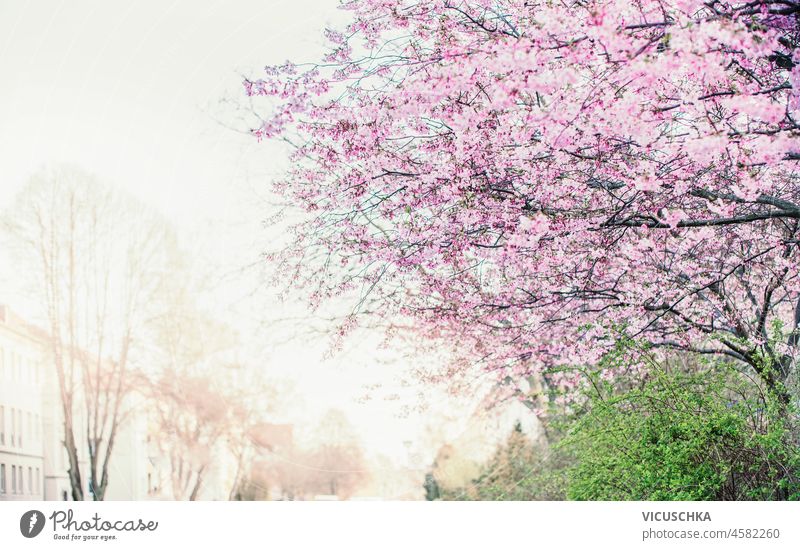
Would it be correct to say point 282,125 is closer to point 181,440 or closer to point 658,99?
point 658,99

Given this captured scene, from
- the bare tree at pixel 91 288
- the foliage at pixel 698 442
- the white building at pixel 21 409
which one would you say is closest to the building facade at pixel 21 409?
the white building at pixel 21 409

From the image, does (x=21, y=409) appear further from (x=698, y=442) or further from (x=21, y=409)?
→ (x=698, y=442)

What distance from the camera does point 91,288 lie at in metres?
5.20

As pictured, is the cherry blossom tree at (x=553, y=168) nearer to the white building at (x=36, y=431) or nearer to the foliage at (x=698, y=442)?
the foliage at (x=698, y=442)

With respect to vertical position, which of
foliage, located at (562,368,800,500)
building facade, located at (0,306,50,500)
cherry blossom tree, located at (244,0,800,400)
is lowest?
foliage, located at (562,368,800,500)

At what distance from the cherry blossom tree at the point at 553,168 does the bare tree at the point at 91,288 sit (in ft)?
2.90

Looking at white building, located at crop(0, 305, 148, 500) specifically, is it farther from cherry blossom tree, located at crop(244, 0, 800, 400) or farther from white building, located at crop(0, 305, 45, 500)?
cherry blossom tree, located at crop(244, 0, 800, 400)

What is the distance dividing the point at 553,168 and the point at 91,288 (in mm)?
2832

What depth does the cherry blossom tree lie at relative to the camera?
116 inches

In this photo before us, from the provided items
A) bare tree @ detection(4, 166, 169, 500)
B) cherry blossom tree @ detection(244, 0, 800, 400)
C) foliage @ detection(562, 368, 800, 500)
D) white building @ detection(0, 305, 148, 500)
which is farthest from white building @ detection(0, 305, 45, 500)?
foliage @ detection(562, 368, 800, 500)

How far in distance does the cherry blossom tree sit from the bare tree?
883 millimetres

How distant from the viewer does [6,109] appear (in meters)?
4.90

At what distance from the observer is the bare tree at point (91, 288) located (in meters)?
5.05

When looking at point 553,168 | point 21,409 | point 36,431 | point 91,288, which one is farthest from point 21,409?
point 553,168
